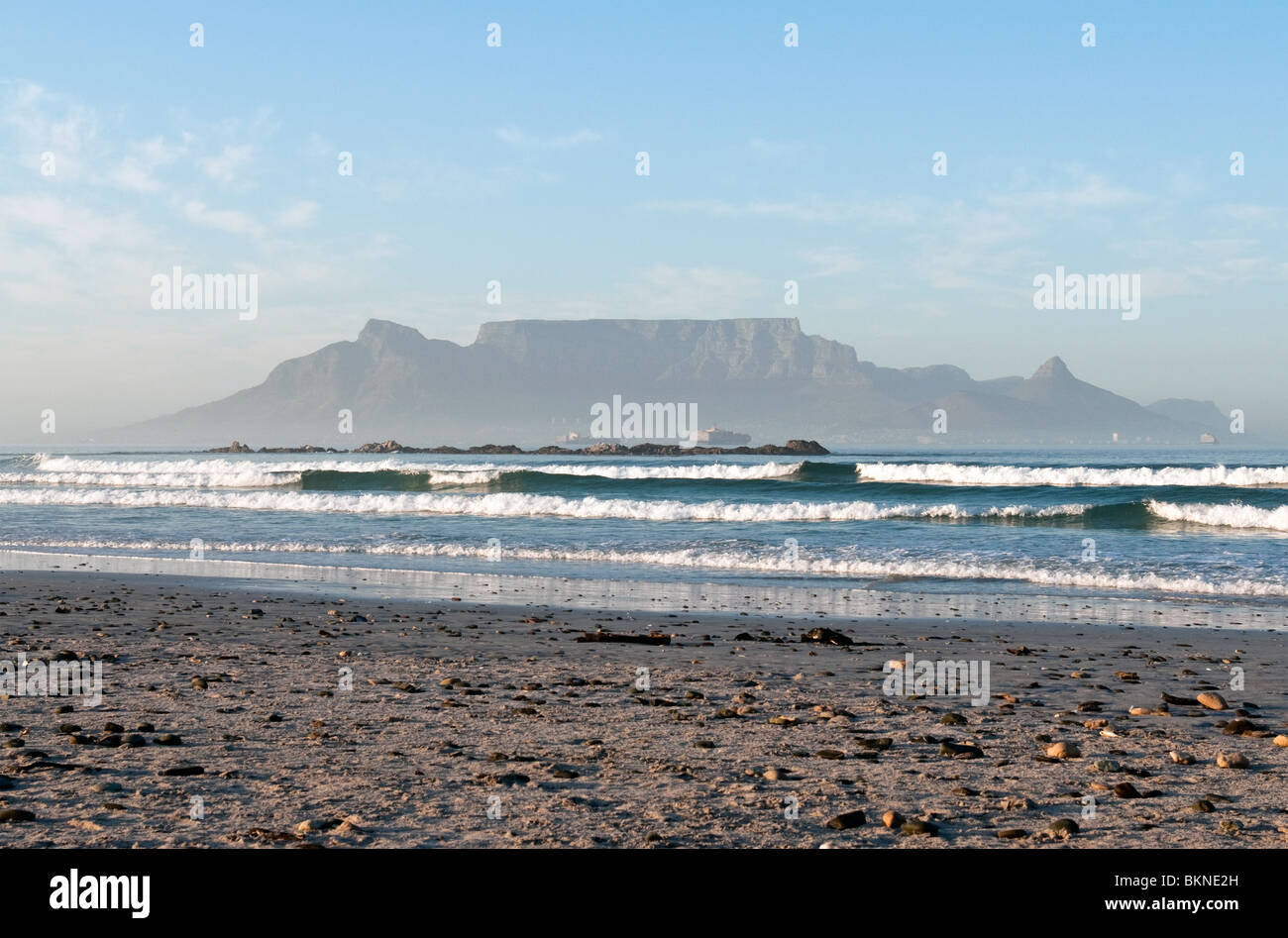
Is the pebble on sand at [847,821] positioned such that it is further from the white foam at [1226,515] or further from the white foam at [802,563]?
the white foam at [1226,515]

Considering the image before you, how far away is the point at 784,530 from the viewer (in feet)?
75.3

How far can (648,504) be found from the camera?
28.1 m

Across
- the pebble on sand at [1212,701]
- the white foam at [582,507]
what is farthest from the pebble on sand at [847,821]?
the white foam at [582,507]

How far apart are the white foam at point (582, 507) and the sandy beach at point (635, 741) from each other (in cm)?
1600

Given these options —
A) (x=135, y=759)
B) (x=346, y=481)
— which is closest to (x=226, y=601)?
(x=135, y=759)

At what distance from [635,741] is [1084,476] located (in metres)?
37.6

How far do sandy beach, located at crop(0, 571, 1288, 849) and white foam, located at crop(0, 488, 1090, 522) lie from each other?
16.0 m

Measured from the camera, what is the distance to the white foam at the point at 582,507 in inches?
1051

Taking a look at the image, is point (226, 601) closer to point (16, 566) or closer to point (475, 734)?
point (16, 566)

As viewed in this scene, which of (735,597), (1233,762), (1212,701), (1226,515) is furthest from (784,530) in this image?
(1233,762)

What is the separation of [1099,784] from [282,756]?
12.9 feet

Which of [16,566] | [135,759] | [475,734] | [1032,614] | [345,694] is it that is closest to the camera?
[135,759]

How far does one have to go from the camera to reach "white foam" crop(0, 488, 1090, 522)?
26688 mm

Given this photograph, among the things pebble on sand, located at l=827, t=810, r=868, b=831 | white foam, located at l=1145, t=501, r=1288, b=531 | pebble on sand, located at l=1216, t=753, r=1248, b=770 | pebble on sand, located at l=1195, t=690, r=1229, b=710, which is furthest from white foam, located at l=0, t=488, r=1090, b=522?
pebble on sand, located at l=827, t=810, r=868, b=831
